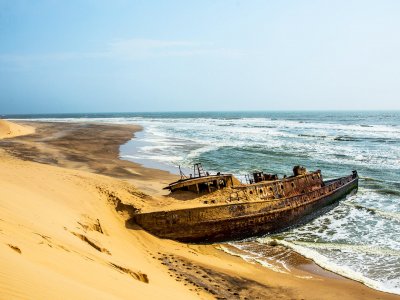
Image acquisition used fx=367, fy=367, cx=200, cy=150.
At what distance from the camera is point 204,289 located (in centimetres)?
1080

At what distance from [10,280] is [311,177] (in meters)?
20.5

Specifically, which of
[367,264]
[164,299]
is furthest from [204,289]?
[367,264]

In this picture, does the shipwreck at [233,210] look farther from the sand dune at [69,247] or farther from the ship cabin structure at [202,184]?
the sand dune at [69,247]

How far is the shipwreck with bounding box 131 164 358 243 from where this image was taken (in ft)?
49.5

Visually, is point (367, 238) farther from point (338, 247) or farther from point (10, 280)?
point (10, 280)

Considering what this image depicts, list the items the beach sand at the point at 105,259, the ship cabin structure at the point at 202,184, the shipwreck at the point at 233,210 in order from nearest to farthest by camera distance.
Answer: the beach sand at the point at 105,259 < the shipwreck at the point at 233,210 < the ship cabin structure at the point at 202,184

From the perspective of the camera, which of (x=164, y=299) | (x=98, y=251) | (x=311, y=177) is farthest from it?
(x=311, y=177)

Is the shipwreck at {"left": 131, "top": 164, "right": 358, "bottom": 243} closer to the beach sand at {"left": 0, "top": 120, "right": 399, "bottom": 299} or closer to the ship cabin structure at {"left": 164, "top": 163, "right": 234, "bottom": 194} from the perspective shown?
the ship cabin structure at {"left": 164, "top": 163, "right": 234, "bottom": 194}

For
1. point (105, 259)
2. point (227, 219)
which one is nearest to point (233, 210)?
point (227, 219)

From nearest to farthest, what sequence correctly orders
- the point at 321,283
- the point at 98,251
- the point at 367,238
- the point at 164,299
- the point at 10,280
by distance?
the point at 10,280
the point at 164,299
the point at 98,251
the point at 321,283
the point at 367,238

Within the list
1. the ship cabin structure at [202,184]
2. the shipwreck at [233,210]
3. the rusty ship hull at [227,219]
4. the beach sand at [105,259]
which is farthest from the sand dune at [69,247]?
the ship cabin structure at [202,184]

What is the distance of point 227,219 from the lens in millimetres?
16281

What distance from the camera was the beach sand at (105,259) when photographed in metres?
6.85

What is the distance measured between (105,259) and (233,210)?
785cm
